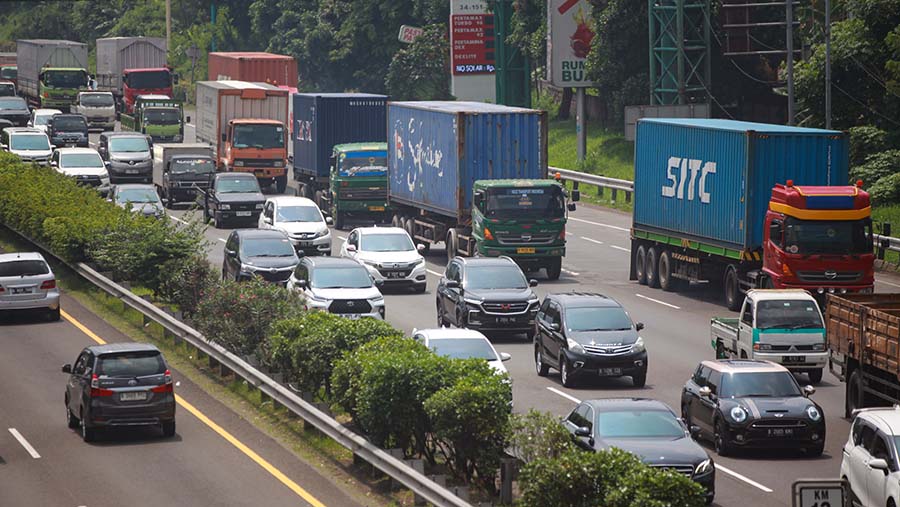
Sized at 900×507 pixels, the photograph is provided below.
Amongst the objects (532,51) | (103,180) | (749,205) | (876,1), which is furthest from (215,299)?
(532,51)

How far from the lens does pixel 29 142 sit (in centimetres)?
6372

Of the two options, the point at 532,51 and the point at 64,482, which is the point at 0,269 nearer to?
the point at 64,482

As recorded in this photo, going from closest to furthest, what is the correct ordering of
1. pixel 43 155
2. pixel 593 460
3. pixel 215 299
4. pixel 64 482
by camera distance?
1. pixel 593 460
2. pixel 64 482
3. pixel 215 299
4. pixel 43 155

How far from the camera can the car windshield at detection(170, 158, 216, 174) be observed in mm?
58562

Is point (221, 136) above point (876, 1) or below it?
below

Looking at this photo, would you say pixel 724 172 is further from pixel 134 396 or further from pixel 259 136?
pixel 259 136

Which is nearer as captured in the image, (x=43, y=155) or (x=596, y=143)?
(x=43, y=155)

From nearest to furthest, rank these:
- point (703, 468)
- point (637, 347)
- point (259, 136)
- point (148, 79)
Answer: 1. point (703, 468)
2. point (637, 347)
3. point (259, 136)
4. point (148, 79)

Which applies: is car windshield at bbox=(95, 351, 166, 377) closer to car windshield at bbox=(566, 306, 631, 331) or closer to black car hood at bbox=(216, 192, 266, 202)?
car windshield at bbox=(566, 306, 631, 331)

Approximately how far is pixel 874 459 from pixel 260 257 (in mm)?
23493

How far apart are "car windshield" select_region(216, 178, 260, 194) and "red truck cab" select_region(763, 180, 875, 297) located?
23.7 m

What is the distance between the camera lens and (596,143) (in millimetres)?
73312

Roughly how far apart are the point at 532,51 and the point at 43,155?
25040 millimetres

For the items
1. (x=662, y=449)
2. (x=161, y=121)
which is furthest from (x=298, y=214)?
(x=161, y=121)
